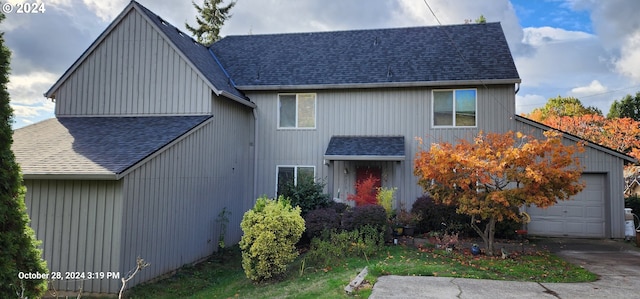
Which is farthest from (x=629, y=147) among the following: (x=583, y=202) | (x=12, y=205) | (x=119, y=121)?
(x=12, y=205)

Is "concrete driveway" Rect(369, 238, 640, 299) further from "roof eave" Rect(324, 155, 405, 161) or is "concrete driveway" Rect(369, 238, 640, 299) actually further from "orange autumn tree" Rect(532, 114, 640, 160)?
"orange autumn tree" Rect(532, 114, 640, 160)

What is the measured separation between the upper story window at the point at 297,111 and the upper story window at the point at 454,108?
4.08m

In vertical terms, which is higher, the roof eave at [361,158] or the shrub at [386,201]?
the roof eave at [361,158]

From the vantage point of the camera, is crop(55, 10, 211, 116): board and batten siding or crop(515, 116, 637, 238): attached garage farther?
crop(515, 116, 637, 238): attached garage

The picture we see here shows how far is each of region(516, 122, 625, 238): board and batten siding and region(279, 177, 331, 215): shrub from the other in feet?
21.3

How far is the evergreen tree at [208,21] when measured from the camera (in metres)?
28.5

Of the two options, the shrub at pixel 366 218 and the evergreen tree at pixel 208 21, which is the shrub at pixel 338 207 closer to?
the shrub at pixel 366 218

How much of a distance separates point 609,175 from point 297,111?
1001cm

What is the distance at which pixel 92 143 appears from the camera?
8523 mm

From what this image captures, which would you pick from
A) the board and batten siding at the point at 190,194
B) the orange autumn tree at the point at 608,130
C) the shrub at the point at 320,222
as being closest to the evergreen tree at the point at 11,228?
the board and batten siding at the point at 190,194

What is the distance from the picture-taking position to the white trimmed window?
40.6 ft
